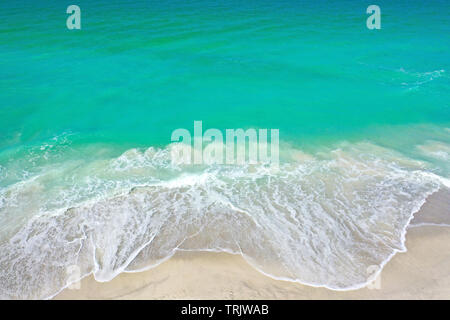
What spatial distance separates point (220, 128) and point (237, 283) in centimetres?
813

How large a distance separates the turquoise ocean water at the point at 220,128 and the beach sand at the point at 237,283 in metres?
0.28

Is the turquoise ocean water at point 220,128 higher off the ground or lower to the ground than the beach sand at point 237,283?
higher

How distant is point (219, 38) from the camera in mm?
24078

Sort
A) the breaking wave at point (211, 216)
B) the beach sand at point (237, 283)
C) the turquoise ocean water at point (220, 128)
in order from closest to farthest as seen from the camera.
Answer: the beach sand at point (237, 283) < the breaking wave at point (211, 216) < the turquoise ocean water at point (220, 128)

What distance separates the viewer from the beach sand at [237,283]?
725 centimetres

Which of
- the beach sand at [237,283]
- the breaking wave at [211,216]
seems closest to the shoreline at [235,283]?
the beach sand at [237,283]

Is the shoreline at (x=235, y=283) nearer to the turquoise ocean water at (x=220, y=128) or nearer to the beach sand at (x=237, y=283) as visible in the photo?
the beach sand at (x=237, y=283)

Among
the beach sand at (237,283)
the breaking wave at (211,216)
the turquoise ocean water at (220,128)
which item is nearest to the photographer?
the beach sand at (237,283)

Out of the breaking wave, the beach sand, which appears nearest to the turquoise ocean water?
the breaking wave

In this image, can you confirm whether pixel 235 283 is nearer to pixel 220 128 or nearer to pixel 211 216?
pixel 211 216

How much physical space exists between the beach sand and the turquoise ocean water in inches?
11.0

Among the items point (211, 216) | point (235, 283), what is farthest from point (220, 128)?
point (235, 283)

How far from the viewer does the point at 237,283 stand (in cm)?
749

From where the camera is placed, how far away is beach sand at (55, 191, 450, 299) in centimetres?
725
